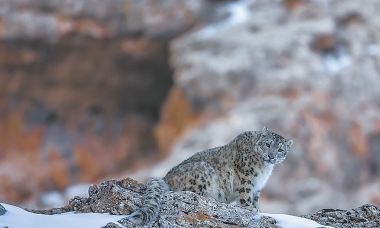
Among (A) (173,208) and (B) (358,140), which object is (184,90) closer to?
(B) (358,140)

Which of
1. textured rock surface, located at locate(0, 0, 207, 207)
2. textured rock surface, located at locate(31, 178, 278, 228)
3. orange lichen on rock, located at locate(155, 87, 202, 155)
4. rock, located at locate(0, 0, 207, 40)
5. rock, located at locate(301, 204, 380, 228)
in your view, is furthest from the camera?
textured rock surface, located at locate(0, 0, 207, 207)

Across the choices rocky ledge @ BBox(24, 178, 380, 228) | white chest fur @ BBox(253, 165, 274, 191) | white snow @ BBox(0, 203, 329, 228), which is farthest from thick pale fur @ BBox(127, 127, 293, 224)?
white snow @ BBox(0, 203, 329, 228)

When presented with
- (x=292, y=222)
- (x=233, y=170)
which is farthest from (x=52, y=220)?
(x=292, y=222)

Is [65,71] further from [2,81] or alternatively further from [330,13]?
[330,13]

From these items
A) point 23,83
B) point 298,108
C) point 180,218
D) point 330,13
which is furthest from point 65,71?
point 180,218

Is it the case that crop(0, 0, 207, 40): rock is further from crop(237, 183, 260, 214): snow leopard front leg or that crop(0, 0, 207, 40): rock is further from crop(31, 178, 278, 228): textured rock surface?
crop(31, 178, 278, 228): textured rock surface

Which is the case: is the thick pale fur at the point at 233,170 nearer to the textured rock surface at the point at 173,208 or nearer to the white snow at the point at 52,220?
the textured rock surface at the point at 173,208
